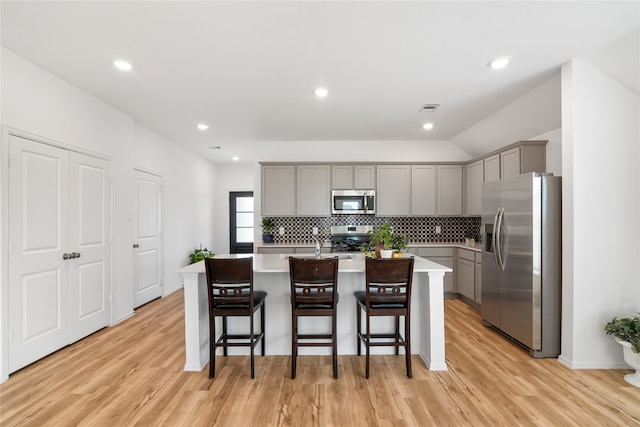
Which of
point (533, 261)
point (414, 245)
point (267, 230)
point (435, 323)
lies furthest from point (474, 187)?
point (267, 230)

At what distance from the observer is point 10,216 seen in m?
2.75

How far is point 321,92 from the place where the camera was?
354cm

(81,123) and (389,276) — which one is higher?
(81,123)

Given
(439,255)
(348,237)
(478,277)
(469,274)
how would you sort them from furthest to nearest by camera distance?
1. (348,237)
2. (439,255)
3. (469,274)
4. (478,277)

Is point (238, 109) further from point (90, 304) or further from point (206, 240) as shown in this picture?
point (206, 240)

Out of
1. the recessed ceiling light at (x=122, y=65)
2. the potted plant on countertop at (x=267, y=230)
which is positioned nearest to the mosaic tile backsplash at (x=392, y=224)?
the potted plant on countertop at (x=267, y=230)

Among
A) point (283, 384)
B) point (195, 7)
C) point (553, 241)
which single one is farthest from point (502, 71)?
point (283, 384)

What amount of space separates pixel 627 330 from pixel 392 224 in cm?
359

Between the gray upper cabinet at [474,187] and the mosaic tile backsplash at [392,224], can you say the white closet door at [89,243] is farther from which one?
the gray upper cabinet at [474,187]

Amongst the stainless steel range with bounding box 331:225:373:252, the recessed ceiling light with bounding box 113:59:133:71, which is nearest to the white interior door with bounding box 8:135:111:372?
the recessed ceiling light with bounding box 113:59:133:71

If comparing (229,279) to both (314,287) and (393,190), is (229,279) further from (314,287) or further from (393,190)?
(393,190)

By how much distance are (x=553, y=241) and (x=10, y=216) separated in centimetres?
482

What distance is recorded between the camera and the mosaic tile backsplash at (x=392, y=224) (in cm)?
592

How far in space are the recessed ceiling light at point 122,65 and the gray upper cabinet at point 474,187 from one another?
15.7ft
